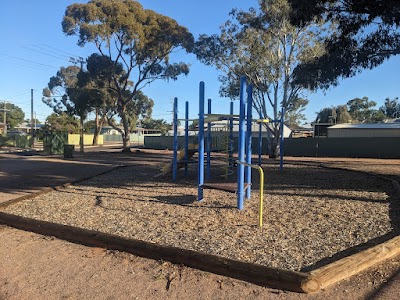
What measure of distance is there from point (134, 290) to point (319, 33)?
23161mm

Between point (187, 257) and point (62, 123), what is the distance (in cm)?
5858

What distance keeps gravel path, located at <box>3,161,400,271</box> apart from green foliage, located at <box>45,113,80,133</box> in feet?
160

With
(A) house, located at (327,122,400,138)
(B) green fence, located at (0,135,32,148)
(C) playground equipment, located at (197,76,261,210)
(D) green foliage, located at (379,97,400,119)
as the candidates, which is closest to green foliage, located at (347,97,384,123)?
(D) green foliage, located at (379,97,400,119)

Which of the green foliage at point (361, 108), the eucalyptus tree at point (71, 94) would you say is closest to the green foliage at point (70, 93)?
the eucalyptus tree at point (71, 94)

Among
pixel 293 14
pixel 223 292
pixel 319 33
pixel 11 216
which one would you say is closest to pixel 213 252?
pixel 223 292

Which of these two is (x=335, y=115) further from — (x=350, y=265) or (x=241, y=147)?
(x=350, y=265)

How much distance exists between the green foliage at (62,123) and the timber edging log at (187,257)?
172 ft

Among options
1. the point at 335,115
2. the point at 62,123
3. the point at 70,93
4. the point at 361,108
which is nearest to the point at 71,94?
the point at 70,93

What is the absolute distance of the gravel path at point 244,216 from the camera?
4.84m

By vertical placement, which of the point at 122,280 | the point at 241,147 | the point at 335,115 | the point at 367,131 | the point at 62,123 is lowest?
the point at 122,280

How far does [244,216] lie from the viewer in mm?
6621

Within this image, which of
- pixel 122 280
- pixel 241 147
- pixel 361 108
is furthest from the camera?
pixel 361 108

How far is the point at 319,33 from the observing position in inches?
928

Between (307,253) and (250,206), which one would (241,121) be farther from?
(307,253)
